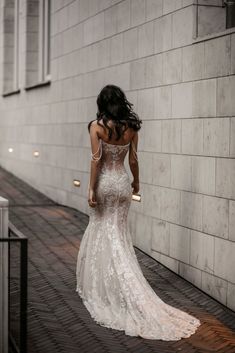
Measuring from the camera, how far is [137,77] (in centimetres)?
939

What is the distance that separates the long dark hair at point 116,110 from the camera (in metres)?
6.48

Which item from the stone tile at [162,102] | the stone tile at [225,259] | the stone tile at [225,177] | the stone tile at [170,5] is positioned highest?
the stone tile at [170,5]

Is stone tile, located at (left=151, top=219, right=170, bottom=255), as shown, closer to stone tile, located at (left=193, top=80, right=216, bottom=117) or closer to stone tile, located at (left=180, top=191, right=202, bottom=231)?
stone tile, located at (left=180, top=191, right=202, bottom=231)

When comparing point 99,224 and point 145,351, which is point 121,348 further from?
point 99,224

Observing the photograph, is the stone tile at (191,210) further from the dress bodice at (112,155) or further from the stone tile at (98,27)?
the stone tile at (98,27)

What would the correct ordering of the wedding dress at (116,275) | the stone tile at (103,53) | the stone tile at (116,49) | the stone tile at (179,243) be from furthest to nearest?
the stone tile at (103,53) → the stone tile at (116,49) → the stone tile at (179,243) → the wedding dress at (116,275)

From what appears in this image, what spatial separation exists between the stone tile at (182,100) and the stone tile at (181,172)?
498 mm

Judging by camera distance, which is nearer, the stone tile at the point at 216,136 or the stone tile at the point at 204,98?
the stone tile at the point at 216,136

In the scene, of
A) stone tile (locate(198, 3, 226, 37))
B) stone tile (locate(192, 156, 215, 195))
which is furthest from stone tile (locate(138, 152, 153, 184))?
stone tile (locate(198, 3, 226, 37))

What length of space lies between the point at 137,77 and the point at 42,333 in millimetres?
4493

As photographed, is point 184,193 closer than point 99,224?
No

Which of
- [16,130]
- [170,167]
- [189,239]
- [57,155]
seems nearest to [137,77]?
[170,167]

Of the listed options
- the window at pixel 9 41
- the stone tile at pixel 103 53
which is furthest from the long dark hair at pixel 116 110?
the window at pixel 9 41

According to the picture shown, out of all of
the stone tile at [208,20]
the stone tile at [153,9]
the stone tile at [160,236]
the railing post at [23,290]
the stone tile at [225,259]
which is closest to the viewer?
the railing post at [23,290]
